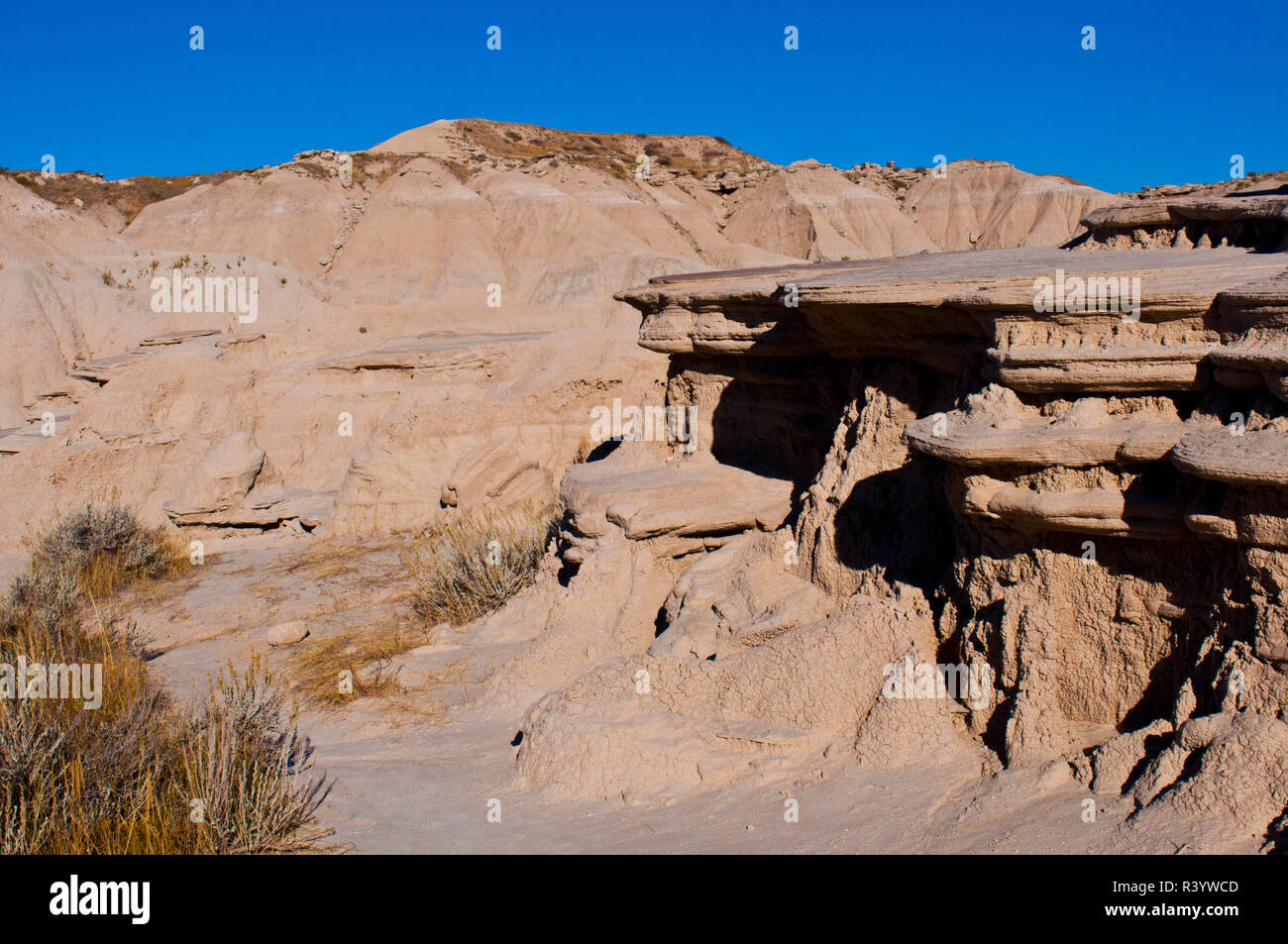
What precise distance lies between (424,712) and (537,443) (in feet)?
16.4

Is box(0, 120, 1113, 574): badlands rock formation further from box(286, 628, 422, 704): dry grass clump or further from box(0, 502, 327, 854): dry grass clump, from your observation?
box(0, 502, 327, 854): dry grass clump

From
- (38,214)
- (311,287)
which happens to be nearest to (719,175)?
(311,287)

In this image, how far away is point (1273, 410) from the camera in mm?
3574

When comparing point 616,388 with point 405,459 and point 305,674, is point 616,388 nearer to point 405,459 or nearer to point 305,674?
point 405,459

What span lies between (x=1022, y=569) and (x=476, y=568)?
4.54 meters

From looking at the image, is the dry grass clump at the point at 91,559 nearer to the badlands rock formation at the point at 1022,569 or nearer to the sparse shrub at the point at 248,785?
the sparse shrub at the point at 248,785

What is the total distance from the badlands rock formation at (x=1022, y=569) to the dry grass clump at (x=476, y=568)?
1699mm

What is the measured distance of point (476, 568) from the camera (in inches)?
302

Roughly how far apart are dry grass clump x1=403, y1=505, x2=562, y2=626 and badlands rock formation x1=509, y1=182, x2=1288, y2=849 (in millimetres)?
1699

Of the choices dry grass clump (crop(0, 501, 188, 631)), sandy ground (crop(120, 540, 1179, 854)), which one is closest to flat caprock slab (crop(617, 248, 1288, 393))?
sandy ground (crop(120, 540, 1179, 854))

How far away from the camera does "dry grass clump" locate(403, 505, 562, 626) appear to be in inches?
295

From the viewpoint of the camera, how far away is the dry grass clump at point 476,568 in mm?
7488

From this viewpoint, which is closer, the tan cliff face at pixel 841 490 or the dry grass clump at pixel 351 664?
the tan cliff face at pixel 841 490

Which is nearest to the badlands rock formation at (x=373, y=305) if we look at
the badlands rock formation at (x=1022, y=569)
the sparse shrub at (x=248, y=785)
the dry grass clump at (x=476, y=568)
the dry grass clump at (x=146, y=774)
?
the dry grass clump at (x=476, y=568)
